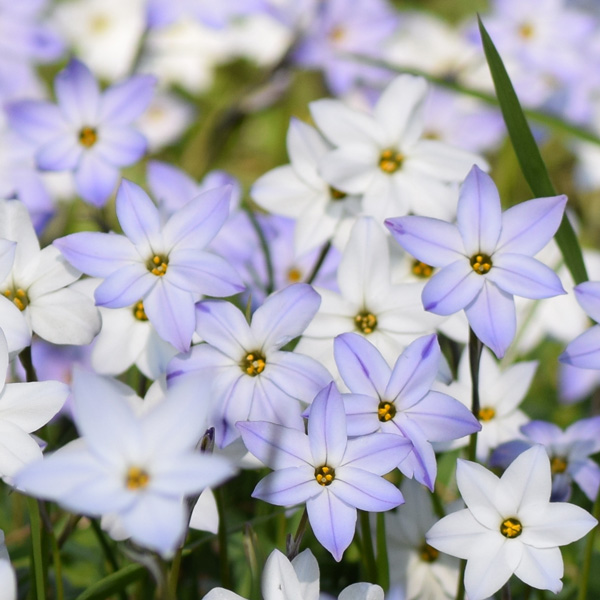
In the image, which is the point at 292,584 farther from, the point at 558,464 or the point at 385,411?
the point at 558,464

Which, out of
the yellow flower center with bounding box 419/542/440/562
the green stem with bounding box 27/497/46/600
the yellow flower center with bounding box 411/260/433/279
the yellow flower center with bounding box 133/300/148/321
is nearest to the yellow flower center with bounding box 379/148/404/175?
the yellow flower center with bounding box 411/260/433/279

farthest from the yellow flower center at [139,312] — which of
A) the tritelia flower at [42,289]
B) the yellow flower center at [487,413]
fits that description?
the yellow flower center at [487,413]

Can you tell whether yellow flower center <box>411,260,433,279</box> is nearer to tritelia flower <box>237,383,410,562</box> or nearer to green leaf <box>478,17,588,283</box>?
green leaf <box>478,17,588,283</box>

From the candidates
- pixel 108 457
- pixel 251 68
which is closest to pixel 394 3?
pixel 251 68

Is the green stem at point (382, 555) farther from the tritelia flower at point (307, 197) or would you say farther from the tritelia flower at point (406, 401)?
the tritelia flower at point (307, 197)

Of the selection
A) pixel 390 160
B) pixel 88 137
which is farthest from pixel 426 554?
pixel 88 137

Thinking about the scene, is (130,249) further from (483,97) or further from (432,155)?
(483,97)
